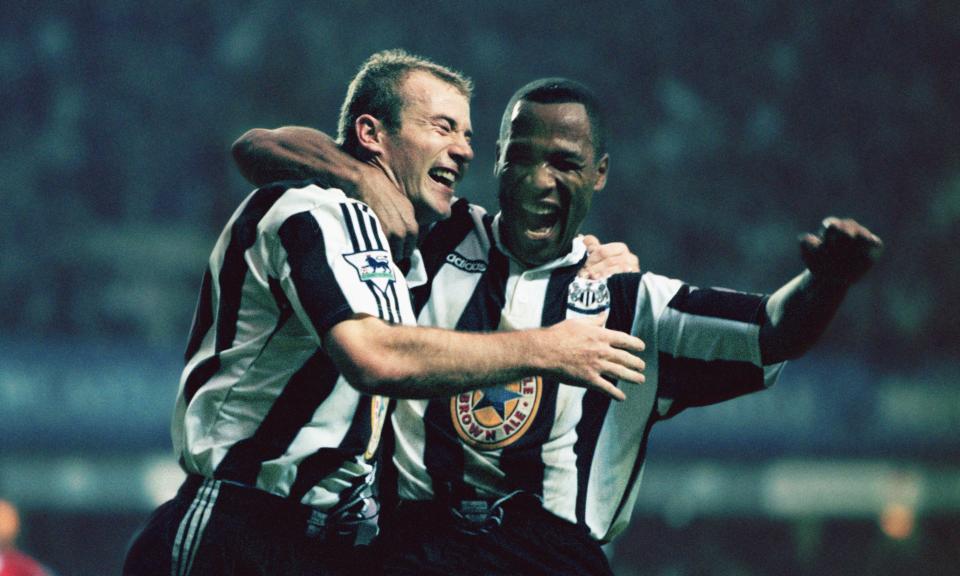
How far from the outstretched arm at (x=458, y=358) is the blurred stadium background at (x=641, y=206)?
7260 mm

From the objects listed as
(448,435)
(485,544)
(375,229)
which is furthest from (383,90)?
(485,544)

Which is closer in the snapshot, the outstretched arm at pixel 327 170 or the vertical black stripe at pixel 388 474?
the outstretched arm at pixel 327 170

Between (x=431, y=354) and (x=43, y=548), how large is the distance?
804 cm

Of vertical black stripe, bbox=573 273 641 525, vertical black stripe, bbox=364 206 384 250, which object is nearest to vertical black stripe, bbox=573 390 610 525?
vertical black stripe, bbox=573 273 641 525

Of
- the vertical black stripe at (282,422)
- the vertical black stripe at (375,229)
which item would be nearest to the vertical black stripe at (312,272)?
the vertical black stripe at (375,229)

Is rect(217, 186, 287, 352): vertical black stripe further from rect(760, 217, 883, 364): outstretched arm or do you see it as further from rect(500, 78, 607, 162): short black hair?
rect(760, 217, 883, 364): outstretched arm

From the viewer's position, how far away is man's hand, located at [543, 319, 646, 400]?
1826mm

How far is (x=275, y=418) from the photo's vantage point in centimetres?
199

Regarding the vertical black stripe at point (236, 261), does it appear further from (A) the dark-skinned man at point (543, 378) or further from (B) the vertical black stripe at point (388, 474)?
(B) the vertical black stripe at point (388, 474)

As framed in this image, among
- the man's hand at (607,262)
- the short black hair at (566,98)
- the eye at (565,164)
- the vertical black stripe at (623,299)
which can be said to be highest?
the short black hair at (566,98)

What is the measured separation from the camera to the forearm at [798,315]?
7.02ft

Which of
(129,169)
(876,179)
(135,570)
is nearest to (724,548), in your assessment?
(876,179)

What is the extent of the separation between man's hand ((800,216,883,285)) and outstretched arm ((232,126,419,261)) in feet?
2.73

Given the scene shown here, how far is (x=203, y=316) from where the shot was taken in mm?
2107
